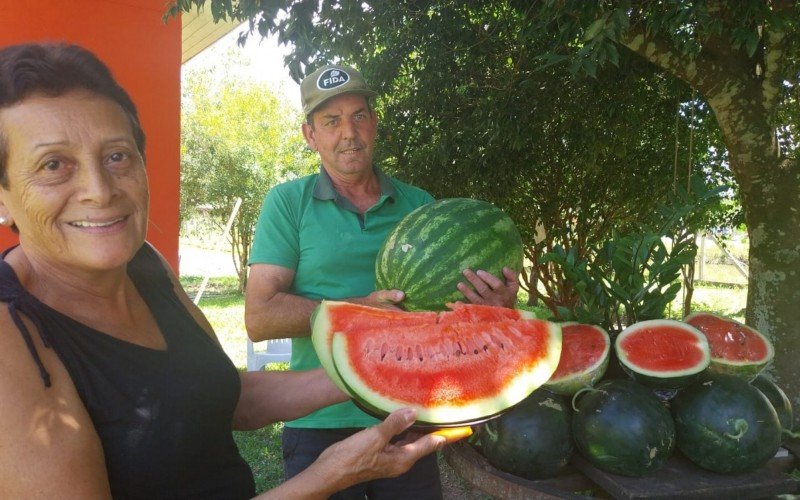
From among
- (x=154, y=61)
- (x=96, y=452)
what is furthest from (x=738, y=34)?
(x=154, y=61)

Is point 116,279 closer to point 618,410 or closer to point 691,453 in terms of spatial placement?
point 618,410

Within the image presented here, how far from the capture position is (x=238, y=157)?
1484 centimetres

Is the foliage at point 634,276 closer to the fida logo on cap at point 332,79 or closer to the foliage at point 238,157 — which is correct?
the fida logo on cap at point 332,79

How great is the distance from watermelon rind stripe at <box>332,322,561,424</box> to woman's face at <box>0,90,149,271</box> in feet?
2.26

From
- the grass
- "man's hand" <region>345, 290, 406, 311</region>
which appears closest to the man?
"man's hand" <region>345, 290, 406, 311</region>

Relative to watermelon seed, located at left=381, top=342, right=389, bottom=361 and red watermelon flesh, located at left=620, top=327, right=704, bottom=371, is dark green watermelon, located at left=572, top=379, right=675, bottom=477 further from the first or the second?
watermelon seed, located at left=381, top=342, right=389, bottom=361

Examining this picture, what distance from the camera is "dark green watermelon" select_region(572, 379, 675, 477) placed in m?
1.46

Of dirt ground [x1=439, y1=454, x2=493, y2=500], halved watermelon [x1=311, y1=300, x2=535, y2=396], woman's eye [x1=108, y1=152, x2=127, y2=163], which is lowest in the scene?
dirt ground [x1=439, y1=454, x2=493, y2=500]

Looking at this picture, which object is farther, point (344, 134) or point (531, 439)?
point (344, 134)

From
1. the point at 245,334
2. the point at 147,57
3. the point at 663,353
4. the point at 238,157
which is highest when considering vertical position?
the point at 238,157

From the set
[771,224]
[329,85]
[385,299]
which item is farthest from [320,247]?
[771,224]

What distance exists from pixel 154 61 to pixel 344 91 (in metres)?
→ 3.31

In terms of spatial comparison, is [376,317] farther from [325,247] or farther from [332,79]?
[332,79]

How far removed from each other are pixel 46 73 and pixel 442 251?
130 cm
